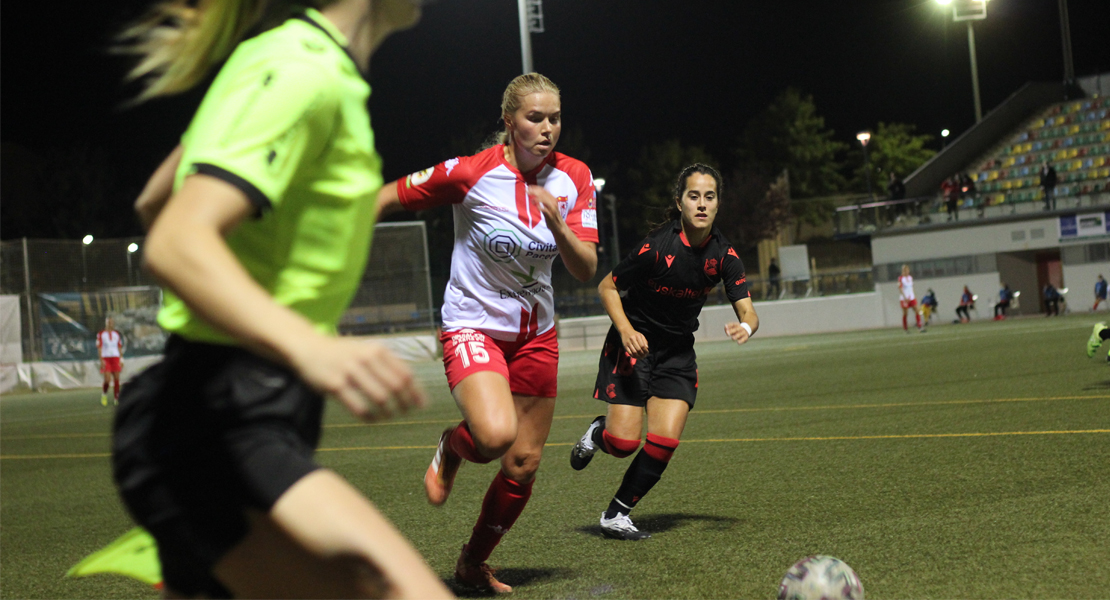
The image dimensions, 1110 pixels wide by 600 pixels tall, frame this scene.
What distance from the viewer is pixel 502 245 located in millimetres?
4430

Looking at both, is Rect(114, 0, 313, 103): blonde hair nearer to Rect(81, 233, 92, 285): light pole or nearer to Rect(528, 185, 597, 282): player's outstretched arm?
Rect(528, 185, 597, 282): player's outstretched arm

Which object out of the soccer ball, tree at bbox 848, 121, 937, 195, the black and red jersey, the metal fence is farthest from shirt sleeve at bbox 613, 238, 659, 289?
tree at bbox 848, 121, 937, 195

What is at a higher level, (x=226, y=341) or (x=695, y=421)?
(x=226, y=341)

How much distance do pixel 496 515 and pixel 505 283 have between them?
1.02 metres

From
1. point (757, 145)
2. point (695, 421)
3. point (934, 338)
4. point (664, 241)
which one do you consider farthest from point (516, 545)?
point (757, 145)

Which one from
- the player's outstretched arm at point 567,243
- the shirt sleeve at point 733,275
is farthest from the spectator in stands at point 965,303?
the player's outstretched arm at point 567,243

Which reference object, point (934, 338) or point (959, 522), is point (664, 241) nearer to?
point (959, 522)

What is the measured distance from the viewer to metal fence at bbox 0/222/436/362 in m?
26.5

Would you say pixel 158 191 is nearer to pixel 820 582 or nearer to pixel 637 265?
pixel 820 582

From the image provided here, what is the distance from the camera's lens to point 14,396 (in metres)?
26.3

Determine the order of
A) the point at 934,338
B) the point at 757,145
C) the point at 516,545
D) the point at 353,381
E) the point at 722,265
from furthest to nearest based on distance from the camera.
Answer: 1. the point at 757,145
2. the point at 934,338
3. the point at 722,265
4. the point at 516,545
5. the point at 353,381

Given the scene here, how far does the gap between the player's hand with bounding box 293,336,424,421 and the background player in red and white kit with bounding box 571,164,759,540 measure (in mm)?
4080

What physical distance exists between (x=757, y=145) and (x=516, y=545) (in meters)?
64.7

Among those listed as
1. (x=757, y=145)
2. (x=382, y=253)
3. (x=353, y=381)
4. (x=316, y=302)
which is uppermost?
Result: (x=757, y=145)
